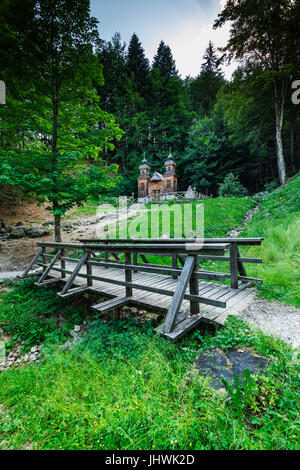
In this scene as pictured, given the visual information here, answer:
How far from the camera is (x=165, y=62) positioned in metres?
37.3

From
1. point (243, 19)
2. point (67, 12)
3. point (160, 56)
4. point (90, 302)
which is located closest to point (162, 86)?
point (160, 56)

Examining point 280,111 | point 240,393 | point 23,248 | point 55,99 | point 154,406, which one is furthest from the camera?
point 280,111

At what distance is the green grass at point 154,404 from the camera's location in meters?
1.44

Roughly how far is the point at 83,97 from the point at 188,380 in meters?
9.76

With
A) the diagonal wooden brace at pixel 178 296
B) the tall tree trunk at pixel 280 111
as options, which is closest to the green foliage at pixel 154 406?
the diagonal wooden brace at pixel 178 296

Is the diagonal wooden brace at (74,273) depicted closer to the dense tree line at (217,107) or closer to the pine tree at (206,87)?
the dense tree line at (217,107)

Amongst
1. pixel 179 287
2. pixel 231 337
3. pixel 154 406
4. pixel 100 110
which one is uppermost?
pixel 100 110

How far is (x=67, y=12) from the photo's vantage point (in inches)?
273

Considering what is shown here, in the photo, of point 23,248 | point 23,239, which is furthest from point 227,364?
point 23,239

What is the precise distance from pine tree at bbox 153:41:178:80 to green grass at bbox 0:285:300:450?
46301 mm

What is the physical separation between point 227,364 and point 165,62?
49.9 metres

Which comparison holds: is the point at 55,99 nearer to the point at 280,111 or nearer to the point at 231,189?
the point at 280,111

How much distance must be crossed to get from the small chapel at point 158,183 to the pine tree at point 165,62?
70.2 ft

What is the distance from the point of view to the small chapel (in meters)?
26.5
